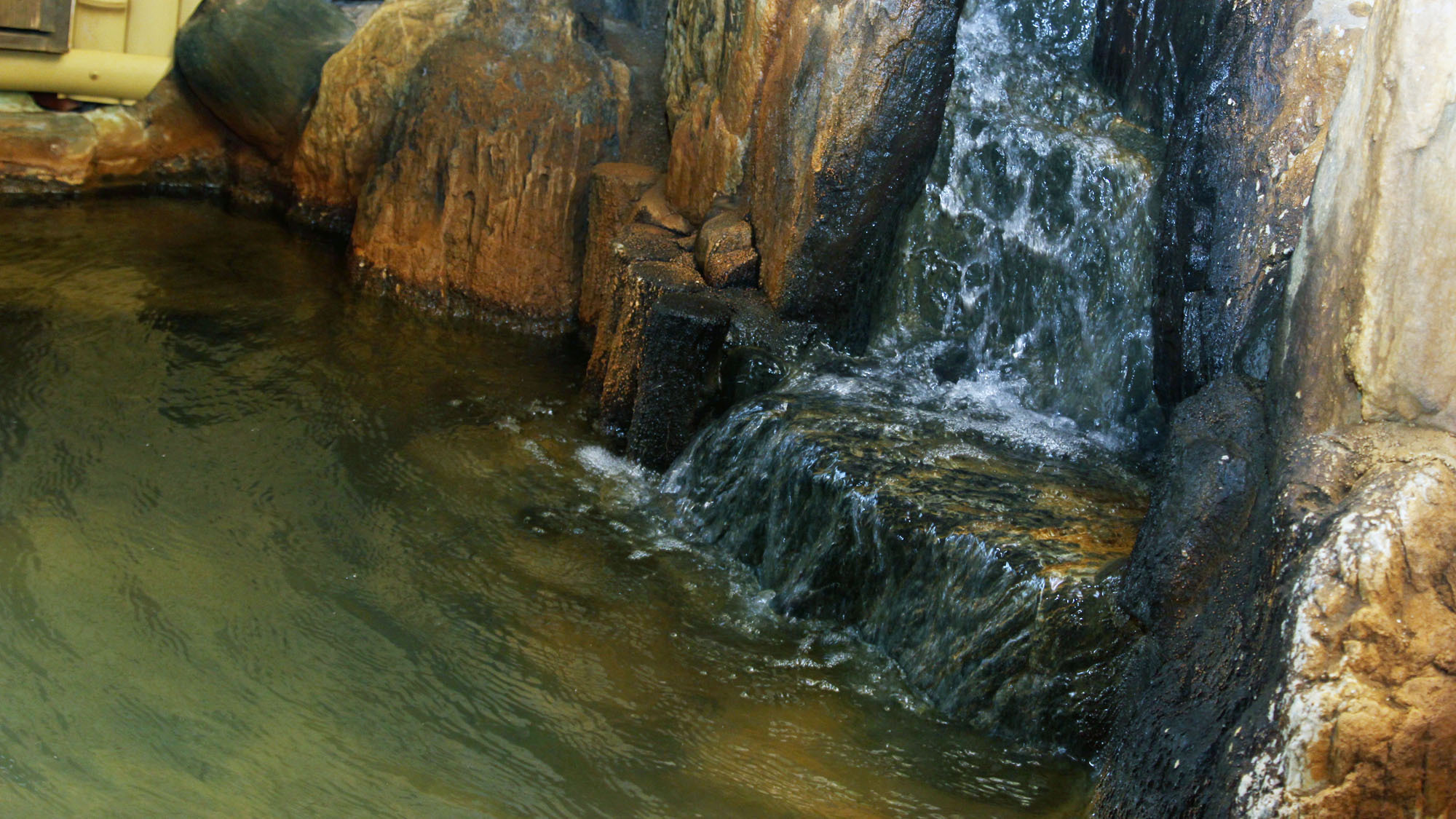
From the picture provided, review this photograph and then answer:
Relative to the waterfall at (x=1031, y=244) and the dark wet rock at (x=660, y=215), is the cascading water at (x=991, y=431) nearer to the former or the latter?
the waterfall at (x=1031, y=244)

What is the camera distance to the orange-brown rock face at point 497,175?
6.70 m

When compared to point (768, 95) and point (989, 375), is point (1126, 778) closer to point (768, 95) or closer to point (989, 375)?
point (989, 375)

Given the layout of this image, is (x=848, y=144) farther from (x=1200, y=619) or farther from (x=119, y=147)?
(x=119, y=147)

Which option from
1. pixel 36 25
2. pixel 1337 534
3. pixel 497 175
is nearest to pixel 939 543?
pixel 1337 534

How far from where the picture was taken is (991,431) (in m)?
4.64

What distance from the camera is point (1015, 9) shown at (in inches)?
210

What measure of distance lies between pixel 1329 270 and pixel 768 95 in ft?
9.88

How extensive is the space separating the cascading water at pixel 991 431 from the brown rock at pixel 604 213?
1723 mm

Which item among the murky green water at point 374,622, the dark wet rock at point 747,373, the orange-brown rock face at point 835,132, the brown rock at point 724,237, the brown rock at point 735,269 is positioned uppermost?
the orange-brown rock face at point 835,132

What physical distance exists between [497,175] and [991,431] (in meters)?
3.26

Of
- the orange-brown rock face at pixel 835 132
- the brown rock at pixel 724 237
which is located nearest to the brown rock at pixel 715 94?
the orange-brown rock face at pixel 835 132

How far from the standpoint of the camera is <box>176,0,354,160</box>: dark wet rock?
7.80m

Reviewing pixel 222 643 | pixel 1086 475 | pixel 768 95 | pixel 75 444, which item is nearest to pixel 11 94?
pixel 75 444

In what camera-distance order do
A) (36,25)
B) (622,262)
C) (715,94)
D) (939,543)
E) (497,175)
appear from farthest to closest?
(36,25)
(497,175)
(715,94)
(622,262)
(939,543)
